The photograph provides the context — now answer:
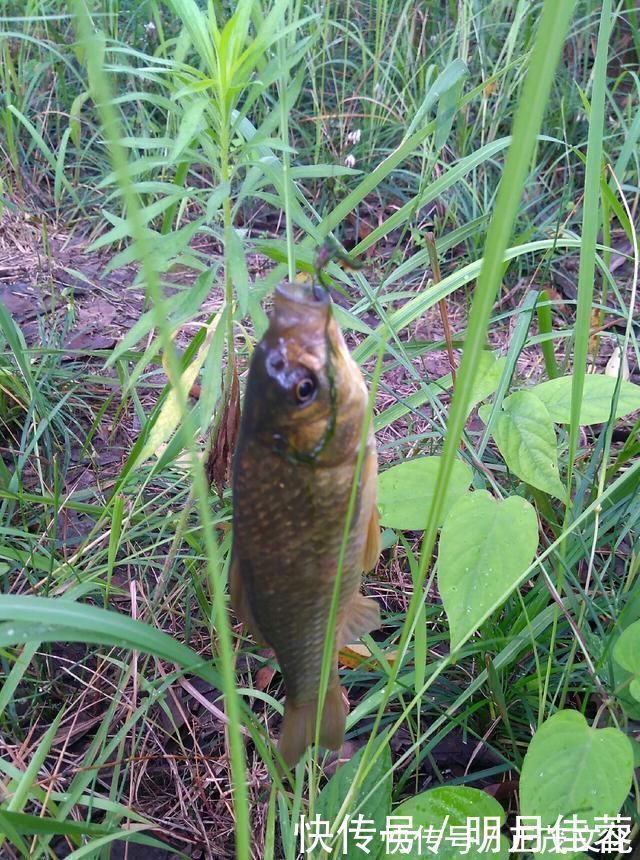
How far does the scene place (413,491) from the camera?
1239 millimetres

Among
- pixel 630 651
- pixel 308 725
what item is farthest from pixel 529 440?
pixel 308 725

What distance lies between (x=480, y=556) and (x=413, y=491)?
0.59 ft

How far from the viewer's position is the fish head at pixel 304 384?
0.93 m

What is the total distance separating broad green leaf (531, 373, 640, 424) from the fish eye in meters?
0.56

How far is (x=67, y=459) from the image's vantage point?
2035 mm

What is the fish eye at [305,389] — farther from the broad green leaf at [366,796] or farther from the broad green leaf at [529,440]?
the broad green leaf at [366,796]

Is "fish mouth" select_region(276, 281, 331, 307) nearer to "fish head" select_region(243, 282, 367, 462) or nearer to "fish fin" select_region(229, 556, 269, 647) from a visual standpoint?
"fish head" select_region(243, 282, 367, 462)

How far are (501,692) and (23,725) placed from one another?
3.37 ft

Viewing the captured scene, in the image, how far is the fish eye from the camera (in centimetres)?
94

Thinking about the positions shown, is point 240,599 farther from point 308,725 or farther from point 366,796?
point 366,796

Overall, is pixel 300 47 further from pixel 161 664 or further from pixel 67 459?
pixel 161 664

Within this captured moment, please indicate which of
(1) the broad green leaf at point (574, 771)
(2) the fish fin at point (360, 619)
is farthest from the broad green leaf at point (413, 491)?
(1) the broad green leaf at point (574, 771)

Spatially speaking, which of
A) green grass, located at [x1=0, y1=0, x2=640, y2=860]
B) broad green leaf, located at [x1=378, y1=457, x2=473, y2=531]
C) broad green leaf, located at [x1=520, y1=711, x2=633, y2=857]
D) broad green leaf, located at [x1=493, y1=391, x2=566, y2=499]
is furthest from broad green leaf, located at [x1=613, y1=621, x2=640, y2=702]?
broad green leaf, located at [x1=378, y1=457, x2=473, y2=531]

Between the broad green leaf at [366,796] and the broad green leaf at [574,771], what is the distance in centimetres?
32
